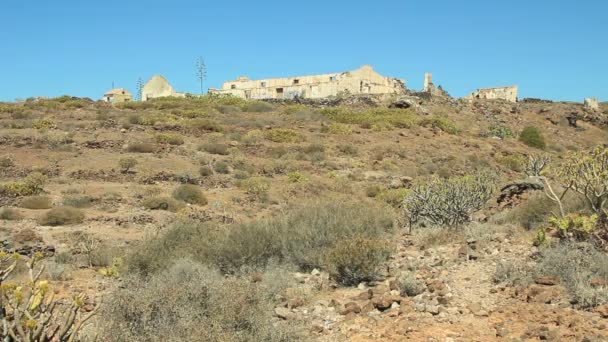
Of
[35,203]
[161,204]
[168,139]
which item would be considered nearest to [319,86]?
[168,139]

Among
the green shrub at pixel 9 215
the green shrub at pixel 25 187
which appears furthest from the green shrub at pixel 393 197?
the green shrub at pixel 25 187

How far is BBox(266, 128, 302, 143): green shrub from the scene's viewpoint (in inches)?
1089

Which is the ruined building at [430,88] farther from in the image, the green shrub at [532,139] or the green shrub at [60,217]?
the green shrub at [60,217]

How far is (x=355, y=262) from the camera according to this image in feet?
24.8

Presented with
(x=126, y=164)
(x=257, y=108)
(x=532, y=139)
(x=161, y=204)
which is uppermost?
(x=257, y=108)

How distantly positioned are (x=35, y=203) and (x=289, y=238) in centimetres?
962

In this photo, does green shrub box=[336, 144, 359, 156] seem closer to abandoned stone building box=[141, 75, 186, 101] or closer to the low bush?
the low bush

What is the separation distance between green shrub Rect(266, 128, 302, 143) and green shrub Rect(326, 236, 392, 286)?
20030 mm

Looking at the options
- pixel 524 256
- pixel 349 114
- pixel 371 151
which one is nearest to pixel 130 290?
pixel 524 256

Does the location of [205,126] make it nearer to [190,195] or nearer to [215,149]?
[215,149]

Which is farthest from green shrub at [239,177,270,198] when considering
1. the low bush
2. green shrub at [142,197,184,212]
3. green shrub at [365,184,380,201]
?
the low bush

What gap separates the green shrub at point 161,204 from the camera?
52.4 feet

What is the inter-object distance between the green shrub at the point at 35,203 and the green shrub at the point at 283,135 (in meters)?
13.6

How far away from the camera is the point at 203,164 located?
2177 cm
